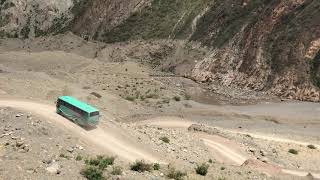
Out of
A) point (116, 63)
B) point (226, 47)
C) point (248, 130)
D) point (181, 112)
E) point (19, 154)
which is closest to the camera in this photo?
point (19, 154)

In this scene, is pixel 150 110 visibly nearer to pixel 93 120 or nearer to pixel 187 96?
pixel 187 96

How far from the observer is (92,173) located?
22.4m

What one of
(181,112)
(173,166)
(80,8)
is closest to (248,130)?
(181,112)

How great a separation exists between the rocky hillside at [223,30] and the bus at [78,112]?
29.1m

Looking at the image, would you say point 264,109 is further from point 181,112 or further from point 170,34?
point 170,34

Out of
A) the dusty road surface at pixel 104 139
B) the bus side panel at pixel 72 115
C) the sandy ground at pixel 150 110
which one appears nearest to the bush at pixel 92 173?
the sandy ground at pixel 150 110

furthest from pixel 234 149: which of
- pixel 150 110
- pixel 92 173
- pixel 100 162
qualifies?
pixel 92 173

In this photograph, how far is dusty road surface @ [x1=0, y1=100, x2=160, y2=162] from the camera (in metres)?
30.0

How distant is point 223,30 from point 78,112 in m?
38.6

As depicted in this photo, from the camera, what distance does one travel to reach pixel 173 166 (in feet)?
83.3

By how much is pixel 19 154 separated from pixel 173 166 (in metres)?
6.51

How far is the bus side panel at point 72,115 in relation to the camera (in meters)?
32.2

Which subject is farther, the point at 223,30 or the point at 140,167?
the point at 223,30

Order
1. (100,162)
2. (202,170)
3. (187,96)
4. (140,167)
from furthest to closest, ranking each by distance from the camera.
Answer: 1. (187,96)
2. (202,170)
3. (140,167)
4. (100,162)
